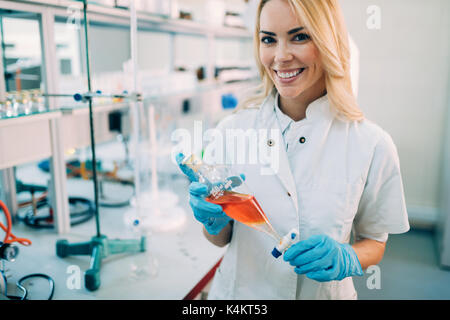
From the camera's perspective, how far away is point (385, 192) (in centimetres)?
100

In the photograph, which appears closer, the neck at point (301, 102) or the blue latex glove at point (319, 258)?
the blue latex glove at point (319, 258)

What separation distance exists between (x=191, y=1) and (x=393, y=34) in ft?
8.42

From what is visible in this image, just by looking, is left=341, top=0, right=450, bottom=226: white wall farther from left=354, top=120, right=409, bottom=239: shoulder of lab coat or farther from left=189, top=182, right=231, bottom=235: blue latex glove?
left=189, top=182, right=231, bottom=235: blue latex glove

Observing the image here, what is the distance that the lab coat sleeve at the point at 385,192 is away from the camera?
39.0 inches

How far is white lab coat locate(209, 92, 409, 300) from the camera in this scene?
996 millimetres

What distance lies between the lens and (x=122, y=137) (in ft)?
7.09

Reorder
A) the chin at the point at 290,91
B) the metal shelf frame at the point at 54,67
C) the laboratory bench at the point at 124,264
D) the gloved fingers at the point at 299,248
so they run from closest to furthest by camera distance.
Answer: the gloved fingers at the point at 299,248 < the chin at the point at 290,91 < the laboratory bench at the point at 124,264 < the metal shelf frame at the point at 54,67

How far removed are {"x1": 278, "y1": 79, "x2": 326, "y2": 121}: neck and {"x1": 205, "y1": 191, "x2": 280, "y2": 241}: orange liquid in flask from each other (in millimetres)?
354

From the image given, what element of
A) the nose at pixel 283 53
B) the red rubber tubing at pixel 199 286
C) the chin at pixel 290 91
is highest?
the nose at pixel 283 53

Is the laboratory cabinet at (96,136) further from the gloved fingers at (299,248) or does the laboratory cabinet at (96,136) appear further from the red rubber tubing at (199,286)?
the gloved fingers at (299,248)

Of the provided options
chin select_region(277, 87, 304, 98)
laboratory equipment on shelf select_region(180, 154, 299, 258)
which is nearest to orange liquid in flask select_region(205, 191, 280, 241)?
laboratory equipment on shelf select_region(180, 154, 299, 258)

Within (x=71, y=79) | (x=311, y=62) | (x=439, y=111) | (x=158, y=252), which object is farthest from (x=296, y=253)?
(x=439, y=111)

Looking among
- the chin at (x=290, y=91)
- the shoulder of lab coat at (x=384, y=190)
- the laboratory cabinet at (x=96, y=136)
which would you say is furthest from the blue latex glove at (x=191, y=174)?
the laboratory cabinet at (x=96, y=136)
